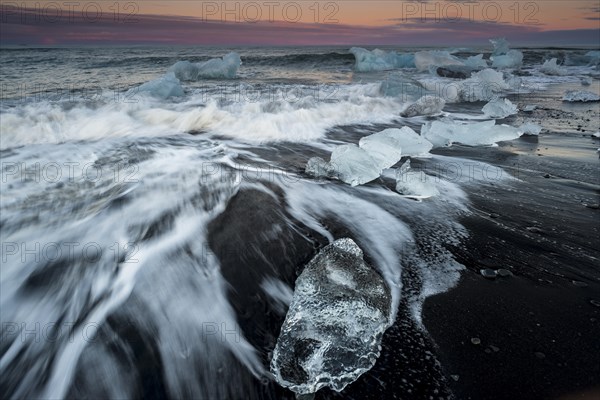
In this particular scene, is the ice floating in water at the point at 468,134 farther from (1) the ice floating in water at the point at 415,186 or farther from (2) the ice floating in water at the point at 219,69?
(2) the ice floating in water at the point at 219,69

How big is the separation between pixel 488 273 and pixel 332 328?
4.41 feet

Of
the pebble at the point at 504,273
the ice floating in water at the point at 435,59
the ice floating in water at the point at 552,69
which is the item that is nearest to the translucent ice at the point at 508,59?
the ice floating in water at the point at 552,69

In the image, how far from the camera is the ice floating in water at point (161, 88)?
9109 mm

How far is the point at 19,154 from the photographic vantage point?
191 inches

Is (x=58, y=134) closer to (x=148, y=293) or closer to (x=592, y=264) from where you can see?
(x=148, y=293)

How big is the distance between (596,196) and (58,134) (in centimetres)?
733

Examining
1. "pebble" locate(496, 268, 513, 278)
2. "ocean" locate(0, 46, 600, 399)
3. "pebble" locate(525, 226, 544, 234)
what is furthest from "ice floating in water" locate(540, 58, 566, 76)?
"pebble" locate(496, 268, 513, 278)

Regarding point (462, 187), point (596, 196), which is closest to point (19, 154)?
point (462, 187)

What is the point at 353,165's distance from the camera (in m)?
4.17

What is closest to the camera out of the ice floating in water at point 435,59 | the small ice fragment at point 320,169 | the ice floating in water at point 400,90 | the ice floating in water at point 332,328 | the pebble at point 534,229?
the ice floating in water at point 332,328

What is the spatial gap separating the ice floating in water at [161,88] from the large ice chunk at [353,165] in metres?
6.68

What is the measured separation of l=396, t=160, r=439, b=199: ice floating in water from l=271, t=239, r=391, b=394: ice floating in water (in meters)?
1.82

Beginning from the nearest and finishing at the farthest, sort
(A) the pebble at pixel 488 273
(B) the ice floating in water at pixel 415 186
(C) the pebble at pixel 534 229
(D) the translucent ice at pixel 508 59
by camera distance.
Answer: (A) the pebble at pixel 488 273 < (C) the pebble at pixel 534 229 < (B) the ice floating in water at pixel 415 186 < (D) the translucent ice at pixel 508 59

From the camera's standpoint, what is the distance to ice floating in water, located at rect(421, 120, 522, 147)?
5863 mm
